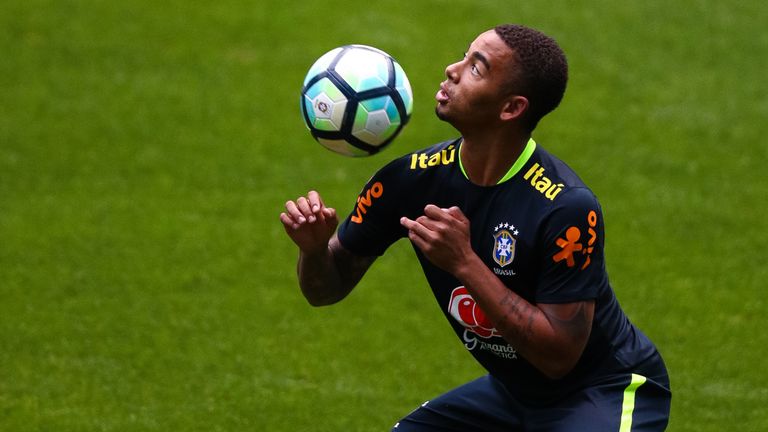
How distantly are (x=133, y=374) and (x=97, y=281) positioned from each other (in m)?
1.49

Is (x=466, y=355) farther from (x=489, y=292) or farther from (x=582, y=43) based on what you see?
(x=582, y=43)

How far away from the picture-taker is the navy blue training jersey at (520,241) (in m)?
4.96

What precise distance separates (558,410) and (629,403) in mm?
333

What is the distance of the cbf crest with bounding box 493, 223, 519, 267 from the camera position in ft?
16.8

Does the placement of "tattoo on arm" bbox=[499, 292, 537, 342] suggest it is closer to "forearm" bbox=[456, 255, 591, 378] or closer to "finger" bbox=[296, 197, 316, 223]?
"forearm" bbox=[456, 255, 591, 378]

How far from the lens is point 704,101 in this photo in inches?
491

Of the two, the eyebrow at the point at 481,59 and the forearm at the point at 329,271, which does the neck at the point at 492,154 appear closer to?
the eyebrow at the point at 481,59

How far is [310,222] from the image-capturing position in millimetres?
5305

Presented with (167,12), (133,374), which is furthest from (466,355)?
(167,12)

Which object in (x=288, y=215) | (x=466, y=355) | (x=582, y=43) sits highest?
(x=582, y=43)

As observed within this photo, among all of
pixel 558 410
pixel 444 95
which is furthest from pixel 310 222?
pixel 558 410

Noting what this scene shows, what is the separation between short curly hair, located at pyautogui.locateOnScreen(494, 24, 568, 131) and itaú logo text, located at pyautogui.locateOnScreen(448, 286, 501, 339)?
907mm

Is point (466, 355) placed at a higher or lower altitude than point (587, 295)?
lower

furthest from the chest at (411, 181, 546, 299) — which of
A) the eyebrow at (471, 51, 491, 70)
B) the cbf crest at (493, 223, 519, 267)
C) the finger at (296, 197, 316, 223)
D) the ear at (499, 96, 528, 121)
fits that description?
the finger at (296, 197, 316, 223)
